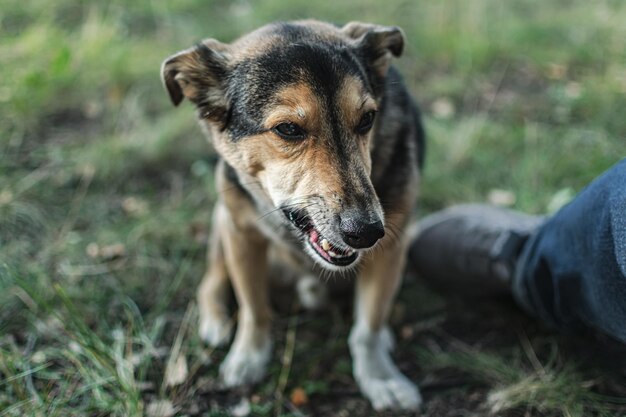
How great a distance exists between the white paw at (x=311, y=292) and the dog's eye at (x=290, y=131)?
1.16 meters

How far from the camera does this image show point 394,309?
356 cm

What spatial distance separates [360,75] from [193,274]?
1800 mm

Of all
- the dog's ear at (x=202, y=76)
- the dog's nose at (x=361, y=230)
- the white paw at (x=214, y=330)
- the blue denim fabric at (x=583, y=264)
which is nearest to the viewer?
the blue denim fabric at (x=583, y=264)

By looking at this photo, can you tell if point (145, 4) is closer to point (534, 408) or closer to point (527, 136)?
point (527, 136)

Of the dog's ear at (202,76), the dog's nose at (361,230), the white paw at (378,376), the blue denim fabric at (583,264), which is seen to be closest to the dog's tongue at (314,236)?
the dog's nose at (361,230)

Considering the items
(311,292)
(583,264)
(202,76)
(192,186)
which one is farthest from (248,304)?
(583,264)

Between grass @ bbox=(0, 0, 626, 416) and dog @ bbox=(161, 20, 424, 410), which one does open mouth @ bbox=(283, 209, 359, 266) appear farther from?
grass @ bbox=(0, 0, 626, 416)

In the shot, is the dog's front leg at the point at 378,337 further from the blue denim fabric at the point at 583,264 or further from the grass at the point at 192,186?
the blue denim fabric at the point at 583,264

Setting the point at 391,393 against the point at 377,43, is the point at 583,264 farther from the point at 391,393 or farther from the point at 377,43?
the point at 377,43

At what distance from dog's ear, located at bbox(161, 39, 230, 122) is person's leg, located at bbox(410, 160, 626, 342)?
1558 millimetres

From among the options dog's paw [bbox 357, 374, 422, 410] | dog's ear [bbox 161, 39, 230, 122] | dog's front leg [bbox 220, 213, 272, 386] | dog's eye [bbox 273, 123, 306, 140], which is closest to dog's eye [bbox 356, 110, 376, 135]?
dog's eye [bbox 273, 123, 306, 140]

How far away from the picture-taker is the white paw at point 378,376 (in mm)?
2912

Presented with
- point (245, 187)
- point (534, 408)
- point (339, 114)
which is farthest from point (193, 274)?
point (534, 408)

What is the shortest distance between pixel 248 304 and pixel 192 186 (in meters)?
1.44
